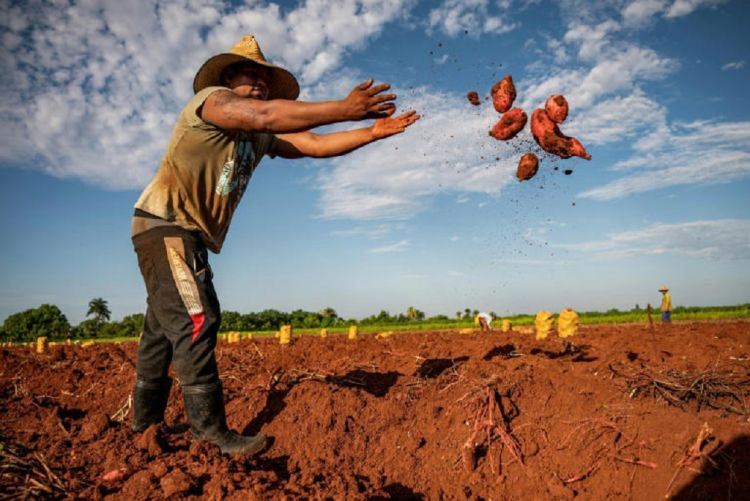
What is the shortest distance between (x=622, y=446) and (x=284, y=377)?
2.37 meters

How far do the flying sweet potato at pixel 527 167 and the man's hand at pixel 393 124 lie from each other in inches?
72.6

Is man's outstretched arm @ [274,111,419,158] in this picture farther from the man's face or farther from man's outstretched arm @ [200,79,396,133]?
man's outstretched arm @ [200,79,396,133]

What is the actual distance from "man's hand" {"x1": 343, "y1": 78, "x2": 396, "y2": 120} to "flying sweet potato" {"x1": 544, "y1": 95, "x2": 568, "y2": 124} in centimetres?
270

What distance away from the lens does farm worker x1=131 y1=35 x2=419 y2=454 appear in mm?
2451

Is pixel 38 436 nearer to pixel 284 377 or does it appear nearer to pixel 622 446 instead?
pixel 284 377

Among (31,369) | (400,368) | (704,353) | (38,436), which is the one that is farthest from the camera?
(31,369)

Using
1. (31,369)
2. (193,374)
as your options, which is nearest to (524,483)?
(193,374)

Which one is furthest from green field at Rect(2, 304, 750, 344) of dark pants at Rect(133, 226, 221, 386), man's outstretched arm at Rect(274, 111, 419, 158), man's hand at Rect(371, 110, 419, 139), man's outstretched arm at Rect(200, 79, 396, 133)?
man's outstretched arm at Rect(200, 79, 396, 133)

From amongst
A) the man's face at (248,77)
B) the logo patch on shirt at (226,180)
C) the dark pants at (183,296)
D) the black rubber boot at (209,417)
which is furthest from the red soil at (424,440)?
the man's face at (248,77)

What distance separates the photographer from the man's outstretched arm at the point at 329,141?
3.10 m

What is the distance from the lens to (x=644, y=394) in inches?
121

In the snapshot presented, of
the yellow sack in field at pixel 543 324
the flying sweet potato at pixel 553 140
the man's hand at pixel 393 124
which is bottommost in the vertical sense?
the yellow sack in field at pixel 543 324

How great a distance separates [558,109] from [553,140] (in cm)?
36

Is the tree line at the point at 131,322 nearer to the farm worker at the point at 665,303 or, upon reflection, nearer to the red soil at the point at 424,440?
the farm worker at the point at 665,303
